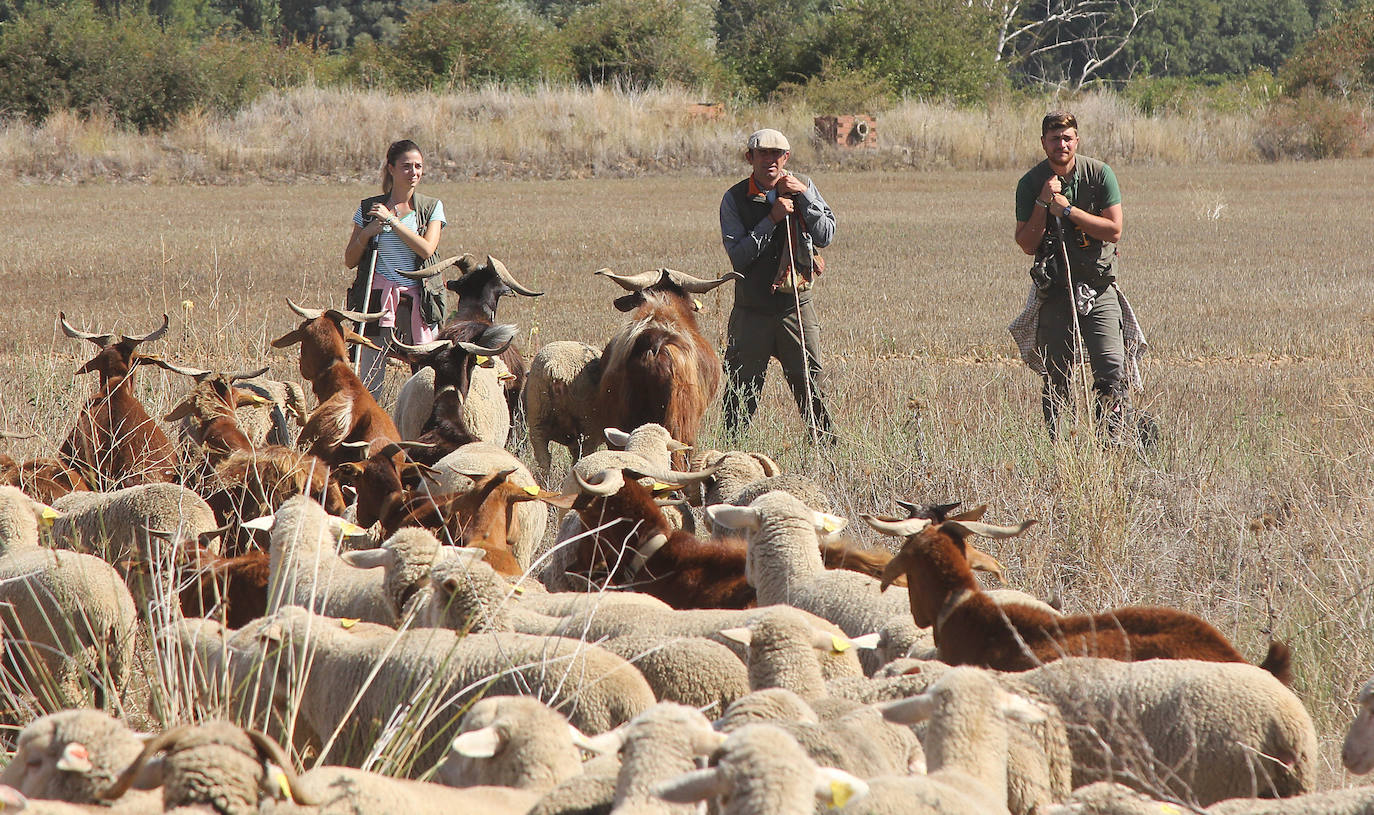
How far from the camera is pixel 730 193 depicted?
855 centimetres

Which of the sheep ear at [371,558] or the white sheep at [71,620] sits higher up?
the sheep ear at [371,558]

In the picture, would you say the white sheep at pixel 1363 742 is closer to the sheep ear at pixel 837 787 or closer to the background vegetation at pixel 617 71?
the sheep ear at pixel 837 787

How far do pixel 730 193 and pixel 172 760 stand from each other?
6.29 m

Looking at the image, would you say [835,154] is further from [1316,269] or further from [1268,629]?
[1268,629]

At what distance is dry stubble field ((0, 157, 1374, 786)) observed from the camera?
6387 mm

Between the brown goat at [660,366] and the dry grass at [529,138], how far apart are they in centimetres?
2591

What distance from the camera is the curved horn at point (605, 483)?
5648 mm

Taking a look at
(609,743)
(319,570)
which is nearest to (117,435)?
(319,570)

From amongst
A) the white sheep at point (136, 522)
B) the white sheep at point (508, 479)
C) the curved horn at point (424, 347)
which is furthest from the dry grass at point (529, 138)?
the white sheep at point (136, 522)

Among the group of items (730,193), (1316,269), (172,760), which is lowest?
(1316,269)

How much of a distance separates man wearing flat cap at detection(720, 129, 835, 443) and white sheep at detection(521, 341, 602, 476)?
907mm

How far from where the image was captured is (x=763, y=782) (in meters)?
2.63

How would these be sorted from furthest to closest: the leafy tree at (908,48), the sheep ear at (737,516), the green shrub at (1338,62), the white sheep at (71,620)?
the leafy tree at (908,48) → the green shrub at (1338,62) → the sheep ear at (737,516) → the white sheep at (71,620)

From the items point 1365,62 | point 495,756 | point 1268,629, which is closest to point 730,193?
point 1268,629
